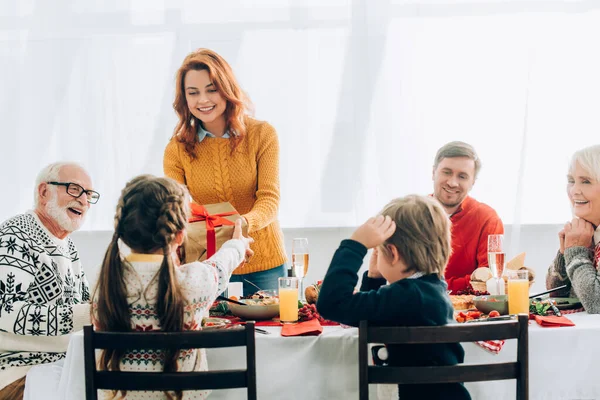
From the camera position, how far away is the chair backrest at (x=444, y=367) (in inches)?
60.7

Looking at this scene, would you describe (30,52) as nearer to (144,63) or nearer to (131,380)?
(144,63)

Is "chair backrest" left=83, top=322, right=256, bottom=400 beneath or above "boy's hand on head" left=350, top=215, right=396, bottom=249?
beneath

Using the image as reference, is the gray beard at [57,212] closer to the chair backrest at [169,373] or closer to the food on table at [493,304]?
the chair backrest at [169,373]

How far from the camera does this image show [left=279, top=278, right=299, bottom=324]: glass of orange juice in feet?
6.57

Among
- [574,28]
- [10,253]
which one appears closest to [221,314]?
[10,253]

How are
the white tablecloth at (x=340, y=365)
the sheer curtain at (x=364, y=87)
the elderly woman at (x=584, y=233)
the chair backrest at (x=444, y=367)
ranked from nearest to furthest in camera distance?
the chair backrest at (x=444, y=367) < the white tablecloth at (x=340, y=365) < the elderly woman at (x=584, y=233) < the sheer curtain at (x=364, y=87)

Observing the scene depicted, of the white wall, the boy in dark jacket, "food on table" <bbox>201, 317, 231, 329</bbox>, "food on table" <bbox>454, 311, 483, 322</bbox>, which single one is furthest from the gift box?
the white wall

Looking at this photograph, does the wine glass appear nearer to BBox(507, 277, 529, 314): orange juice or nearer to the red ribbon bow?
the red ribbon bow

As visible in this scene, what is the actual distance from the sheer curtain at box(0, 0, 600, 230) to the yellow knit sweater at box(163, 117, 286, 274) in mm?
1800

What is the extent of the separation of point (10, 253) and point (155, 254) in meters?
0.57

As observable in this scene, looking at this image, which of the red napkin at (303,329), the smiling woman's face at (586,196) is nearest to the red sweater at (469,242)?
the smiling woman's face at (586,196)

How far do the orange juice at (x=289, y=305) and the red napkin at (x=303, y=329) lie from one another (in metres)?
0.03

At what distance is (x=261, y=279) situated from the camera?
9.00 ft

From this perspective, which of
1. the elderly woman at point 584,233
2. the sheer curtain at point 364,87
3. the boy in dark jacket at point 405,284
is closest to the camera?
the boy in dark jacket at point 405,284
